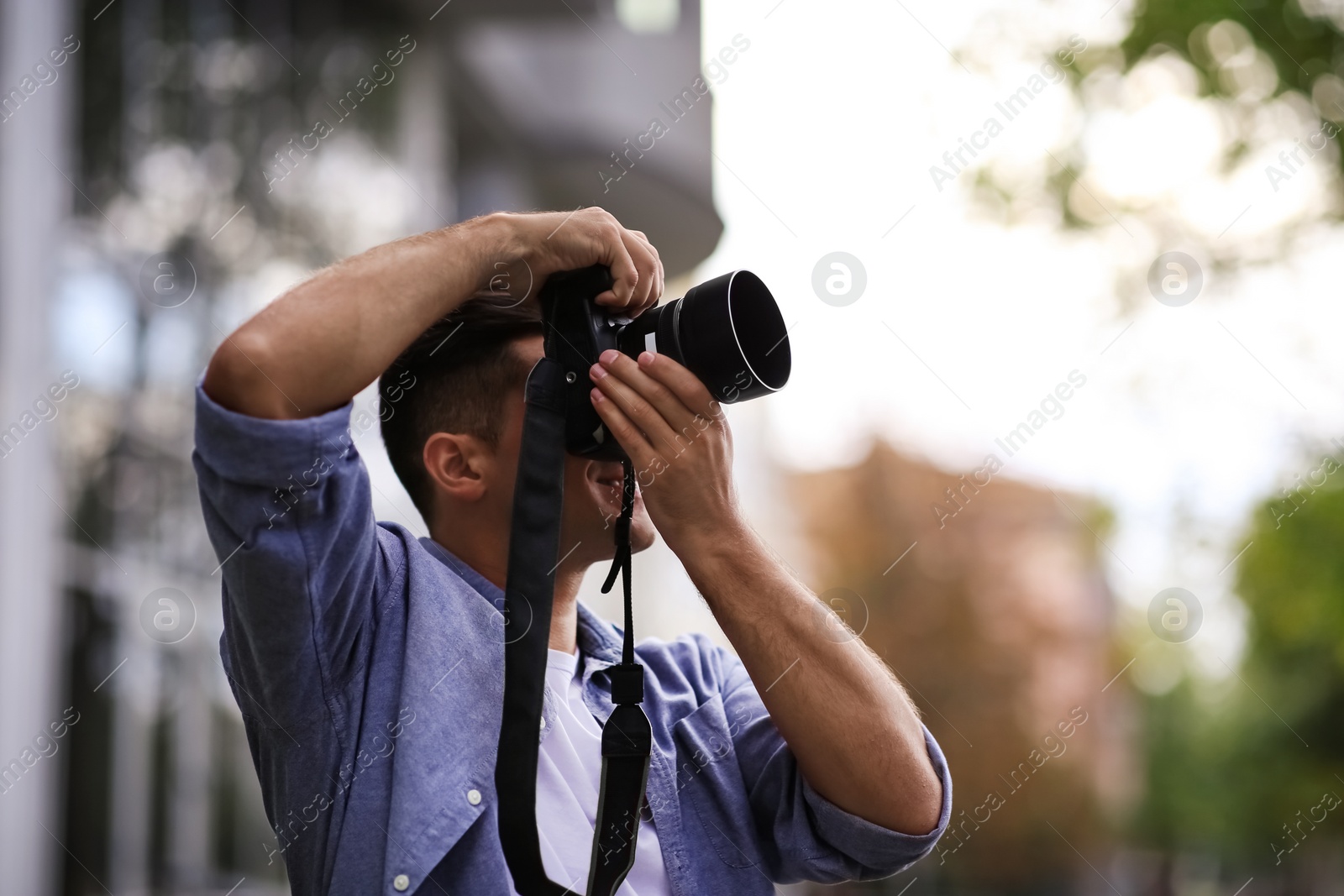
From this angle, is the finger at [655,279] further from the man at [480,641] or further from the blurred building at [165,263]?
the blurred building at [165,263]

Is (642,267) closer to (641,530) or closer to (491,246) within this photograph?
(491,246)

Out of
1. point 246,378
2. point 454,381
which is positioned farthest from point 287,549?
point 454,381

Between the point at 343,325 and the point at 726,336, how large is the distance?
0.51 m

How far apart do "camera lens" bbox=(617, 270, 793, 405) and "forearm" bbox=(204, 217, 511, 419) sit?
0.25 metres

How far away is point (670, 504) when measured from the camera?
1685 millimetres

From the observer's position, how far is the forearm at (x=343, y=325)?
142cm

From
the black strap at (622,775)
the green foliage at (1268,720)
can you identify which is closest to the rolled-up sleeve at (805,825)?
the black strap at (622,775)

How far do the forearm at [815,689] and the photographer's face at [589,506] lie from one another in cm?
24

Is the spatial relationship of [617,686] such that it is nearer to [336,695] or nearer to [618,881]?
[618,881]

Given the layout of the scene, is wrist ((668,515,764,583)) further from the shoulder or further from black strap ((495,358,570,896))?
the shoulder

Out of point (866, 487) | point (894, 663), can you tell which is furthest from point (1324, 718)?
point (866, 487)

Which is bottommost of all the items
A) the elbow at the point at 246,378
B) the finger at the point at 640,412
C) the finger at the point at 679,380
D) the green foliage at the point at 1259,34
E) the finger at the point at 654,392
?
the elbow at the point at 246,378

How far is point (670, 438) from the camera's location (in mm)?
1647

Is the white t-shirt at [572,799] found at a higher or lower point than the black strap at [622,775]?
lower
